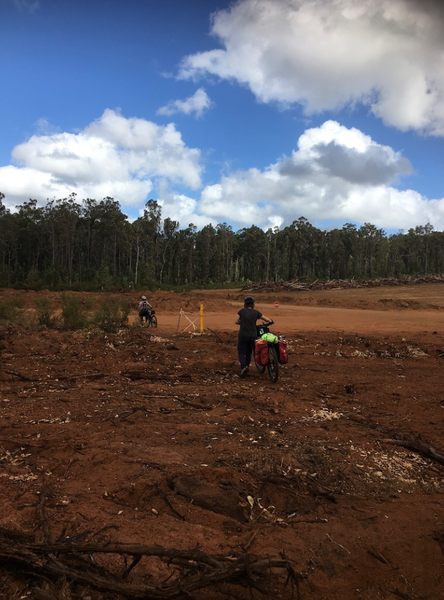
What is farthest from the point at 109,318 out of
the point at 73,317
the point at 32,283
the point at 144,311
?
the point at 32,283

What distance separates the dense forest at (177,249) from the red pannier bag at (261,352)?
36.9 metres

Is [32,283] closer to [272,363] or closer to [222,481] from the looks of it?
[272,363]

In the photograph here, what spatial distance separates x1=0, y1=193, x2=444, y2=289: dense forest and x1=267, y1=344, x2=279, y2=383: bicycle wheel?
37082 millimetres

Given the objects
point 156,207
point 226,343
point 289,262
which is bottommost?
point 226,343

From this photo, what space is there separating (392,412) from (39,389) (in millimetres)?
6134

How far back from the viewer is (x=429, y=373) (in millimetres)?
8742

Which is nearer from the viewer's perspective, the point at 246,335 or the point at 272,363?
the point at 272,363

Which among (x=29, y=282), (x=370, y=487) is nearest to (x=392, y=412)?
(x=370, y=487)

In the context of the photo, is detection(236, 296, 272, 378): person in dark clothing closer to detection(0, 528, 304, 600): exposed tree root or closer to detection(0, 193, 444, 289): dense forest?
detection(0, 528, 304, 600): exposed tree root

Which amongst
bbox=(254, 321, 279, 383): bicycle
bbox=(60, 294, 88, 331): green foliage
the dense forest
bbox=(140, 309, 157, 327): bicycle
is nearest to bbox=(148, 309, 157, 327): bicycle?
bbox=(140, 309, 157, 327): bicycle

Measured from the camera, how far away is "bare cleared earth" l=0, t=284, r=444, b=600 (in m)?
2.44

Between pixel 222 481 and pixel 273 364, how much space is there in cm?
440

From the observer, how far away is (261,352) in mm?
8219

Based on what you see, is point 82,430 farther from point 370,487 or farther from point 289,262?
point 289,262
